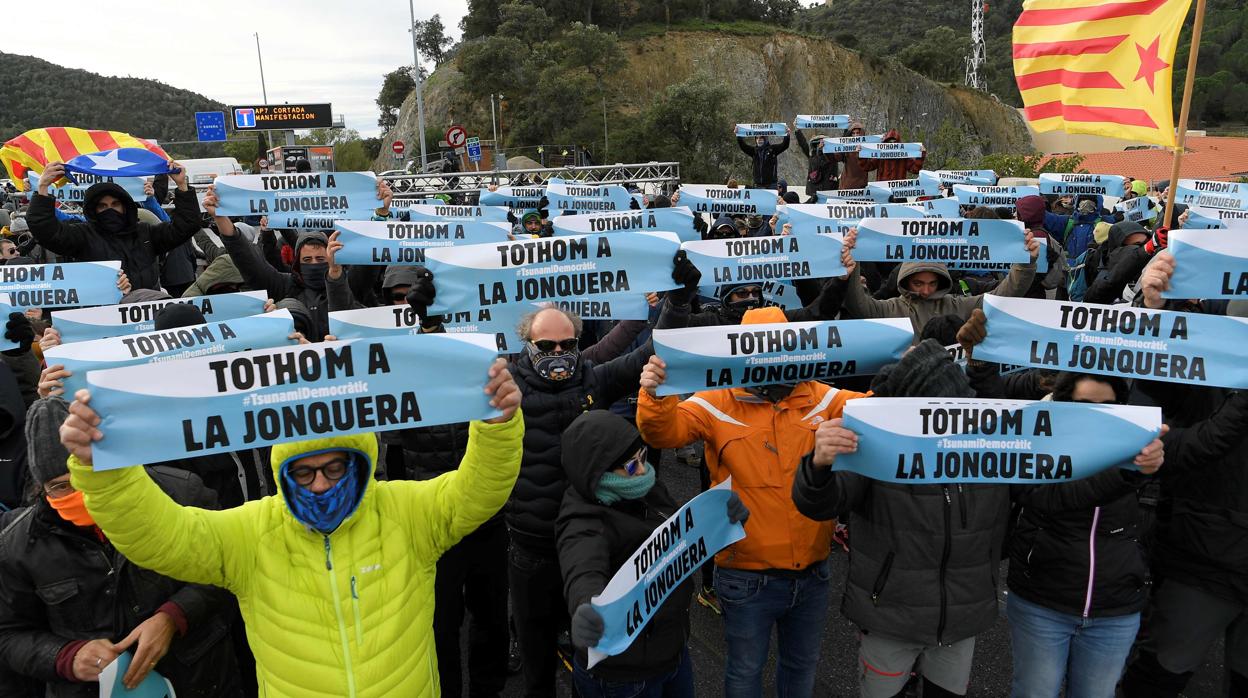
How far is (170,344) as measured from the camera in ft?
12.5

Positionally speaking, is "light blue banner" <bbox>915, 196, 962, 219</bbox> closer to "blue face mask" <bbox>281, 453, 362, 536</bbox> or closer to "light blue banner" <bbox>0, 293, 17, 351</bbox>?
"blue face mask" <bbox>281, 453, 362, 536</bbox>

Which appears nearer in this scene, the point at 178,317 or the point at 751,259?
the point at 178,317

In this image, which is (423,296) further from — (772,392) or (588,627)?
Result: (588,627)

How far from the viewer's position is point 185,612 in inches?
102

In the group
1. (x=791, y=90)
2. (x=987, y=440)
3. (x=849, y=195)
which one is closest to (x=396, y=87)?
(x=791, y=90)

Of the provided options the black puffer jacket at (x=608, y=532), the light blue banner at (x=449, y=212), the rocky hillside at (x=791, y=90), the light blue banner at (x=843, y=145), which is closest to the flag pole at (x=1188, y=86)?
the black puffer jacket at (x=608, y=532)

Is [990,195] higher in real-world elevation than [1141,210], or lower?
higher

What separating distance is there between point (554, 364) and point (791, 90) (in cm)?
5677

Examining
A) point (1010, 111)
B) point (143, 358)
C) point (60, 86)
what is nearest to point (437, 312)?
point (143, 358)

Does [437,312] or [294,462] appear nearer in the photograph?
[294,462]

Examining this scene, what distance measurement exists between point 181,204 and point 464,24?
55061 millimetres

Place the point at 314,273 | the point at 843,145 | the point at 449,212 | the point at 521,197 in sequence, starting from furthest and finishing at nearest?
the point at 843,145 → the point at 521,197 → the point at 449,212 → the point at 314,273

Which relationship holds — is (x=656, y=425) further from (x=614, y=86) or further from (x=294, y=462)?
(x=614, y=86)

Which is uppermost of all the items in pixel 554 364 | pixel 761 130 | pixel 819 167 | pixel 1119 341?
pixel 761 130
